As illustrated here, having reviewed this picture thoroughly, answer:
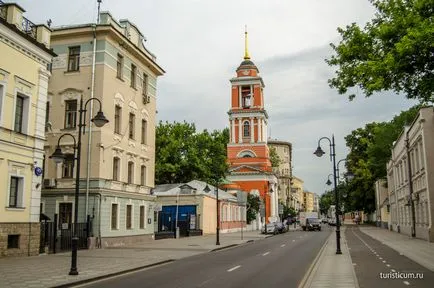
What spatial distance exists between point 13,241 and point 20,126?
543 cm

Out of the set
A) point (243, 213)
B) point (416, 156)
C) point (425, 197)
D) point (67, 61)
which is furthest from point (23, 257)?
point (243, 213)

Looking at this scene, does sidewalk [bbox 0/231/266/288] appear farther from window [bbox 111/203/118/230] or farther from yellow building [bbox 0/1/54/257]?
window [bbox 111/203/118/230]

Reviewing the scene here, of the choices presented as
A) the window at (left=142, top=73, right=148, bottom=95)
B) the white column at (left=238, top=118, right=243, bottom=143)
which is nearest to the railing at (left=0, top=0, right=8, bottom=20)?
the window at (left=142, top=73, right=148, bottom=95)

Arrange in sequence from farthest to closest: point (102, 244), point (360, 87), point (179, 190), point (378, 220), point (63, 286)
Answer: point (378, 220) < point (179, 190) < point (102, 244) < point (360, 87) < point (63, 286)

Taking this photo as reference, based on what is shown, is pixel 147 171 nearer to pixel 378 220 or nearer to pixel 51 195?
pixel 51 195

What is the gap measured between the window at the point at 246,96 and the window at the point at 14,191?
211 ft

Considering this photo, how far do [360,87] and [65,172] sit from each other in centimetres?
2120

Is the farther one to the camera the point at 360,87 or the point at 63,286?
the point at 360,87

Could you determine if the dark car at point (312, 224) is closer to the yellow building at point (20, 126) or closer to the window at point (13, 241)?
the yellow building at point (20, 126)

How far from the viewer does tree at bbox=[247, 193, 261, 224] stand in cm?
7206

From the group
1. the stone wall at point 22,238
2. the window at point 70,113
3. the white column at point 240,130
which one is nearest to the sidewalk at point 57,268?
the stone wall at point 22,238

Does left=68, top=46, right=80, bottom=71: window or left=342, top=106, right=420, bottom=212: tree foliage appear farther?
left=342, top=106, right=420, bottom=212: tree foliage

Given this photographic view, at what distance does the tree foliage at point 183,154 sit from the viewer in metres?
59.8

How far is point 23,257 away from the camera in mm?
21359
